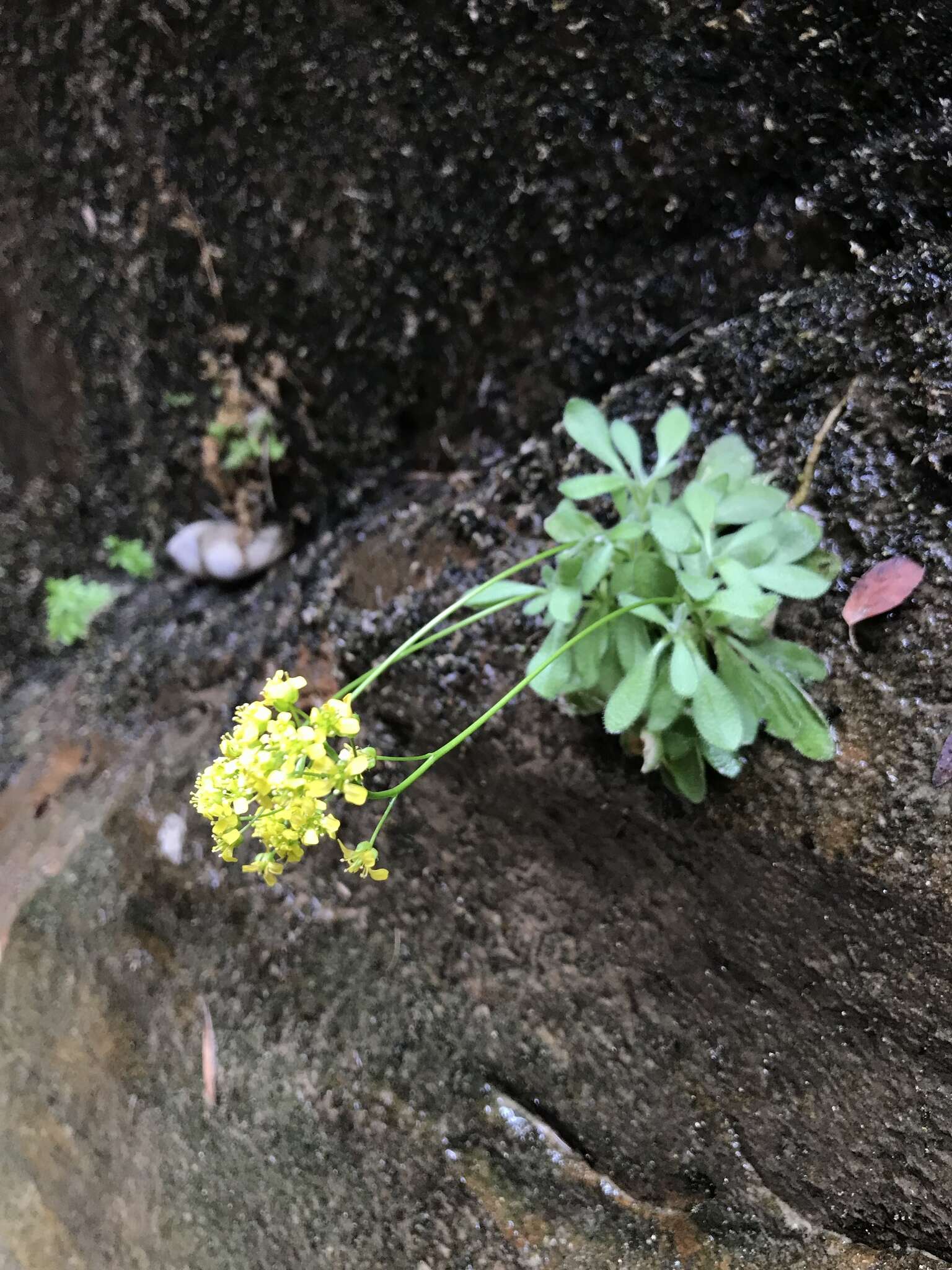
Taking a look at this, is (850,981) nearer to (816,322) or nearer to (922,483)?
(922,483)

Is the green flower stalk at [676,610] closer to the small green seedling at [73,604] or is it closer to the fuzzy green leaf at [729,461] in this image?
the fuzzy green leaf at [729,461]

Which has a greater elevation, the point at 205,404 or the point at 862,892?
the point at 205,404

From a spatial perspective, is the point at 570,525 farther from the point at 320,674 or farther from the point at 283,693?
the point at 320,674

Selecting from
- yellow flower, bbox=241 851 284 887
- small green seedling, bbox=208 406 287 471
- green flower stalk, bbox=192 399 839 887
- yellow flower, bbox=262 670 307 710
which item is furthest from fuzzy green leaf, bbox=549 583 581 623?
small green seedling, bbox=208 406 287 471

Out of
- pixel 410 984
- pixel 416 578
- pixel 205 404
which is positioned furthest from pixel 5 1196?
pixel 205 404

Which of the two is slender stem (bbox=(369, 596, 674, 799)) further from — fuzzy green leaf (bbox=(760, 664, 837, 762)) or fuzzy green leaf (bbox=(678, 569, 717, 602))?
fuzzy green leaf (bbox=(760, 664, 837, 762))

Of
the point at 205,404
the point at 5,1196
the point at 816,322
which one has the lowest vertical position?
the point at 5,1196

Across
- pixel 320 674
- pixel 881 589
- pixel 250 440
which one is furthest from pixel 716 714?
pixel 250 440

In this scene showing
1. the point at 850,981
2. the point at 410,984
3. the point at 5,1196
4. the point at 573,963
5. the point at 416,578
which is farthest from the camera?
the point at 5,1196
